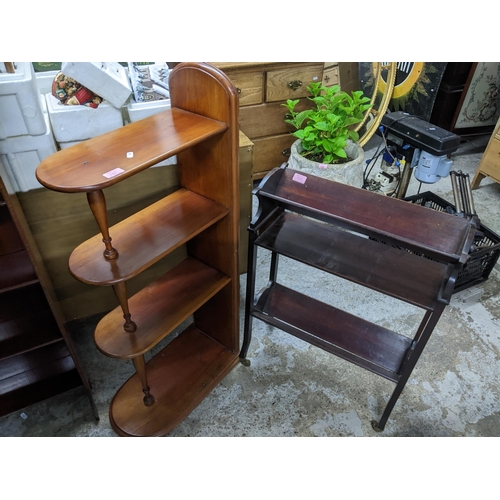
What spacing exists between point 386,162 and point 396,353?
5.92 feet

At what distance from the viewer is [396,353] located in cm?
183

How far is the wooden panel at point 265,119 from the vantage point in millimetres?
3041

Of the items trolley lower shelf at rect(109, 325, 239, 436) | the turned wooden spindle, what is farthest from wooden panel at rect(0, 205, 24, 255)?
trolley lower shelf at rect(109, 325, 239, 436)

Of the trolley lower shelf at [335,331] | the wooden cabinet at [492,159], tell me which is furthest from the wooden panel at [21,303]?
the wooden cabinet at [492,159]

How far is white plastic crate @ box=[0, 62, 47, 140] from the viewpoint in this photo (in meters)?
1.45

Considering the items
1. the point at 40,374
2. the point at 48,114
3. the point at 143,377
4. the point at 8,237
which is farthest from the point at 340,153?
the point at 40,374

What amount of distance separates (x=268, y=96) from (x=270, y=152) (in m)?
0.48

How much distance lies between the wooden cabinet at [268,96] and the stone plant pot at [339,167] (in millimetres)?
334

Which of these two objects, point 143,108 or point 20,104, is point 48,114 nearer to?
point 20,104

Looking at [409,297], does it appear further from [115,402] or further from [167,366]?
[115,402]

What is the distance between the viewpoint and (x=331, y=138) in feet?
9.23

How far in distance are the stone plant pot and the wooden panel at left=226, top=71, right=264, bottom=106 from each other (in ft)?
1.53

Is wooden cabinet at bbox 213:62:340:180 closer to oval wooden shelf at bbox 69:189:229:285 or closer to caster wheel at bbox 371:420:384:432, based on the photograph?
oval wooden shelf at bbox 69:189:229:285

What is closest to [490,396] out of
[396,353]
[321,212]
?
[396,353]
